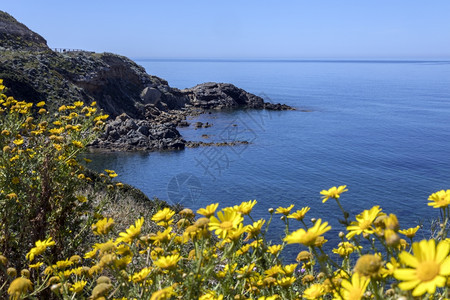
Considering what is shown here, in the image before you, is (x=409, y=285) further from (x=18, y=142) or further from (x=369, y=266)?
(x=18, y=142)

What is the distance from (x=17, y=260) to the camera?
406 centimetres

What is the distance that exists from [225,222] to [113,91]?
54.9 metres

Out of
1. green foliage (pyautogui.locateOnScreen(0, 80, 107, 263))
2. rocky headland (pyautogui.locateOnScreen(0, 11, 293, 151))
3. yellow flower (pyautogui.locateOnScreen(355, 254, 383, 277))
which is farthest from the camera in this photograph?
rocky headland (pyautogui.locateOnScreen(0, 11, 293, 151))

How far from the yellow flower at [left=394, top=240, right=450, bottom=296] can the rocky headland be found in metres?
33.5

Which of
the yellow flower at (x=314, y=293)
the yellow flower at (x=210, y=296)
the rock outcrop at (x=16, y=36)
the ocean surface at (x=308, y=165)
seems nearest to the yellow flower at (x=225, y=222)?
the yellow flower at (x=210, y=296)

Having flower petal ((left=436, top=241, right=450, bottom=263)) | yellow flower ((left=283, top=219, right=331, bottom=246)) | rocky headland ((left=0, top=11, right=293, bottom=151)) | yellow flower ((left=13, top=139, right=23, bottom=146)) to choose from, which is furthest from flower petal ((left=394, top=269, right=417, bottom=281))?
rocky headland ((left=0, top=11, right=293, bottom=151))

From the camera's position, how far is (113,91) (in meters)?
54.7

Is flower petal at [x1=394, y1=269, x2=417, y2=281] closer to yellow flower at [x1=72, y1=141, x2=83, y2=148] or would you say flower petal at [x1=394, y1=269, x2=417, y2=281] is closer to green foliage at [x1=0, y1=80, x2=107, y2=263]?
green foliage at [x1=0, y1=80, x2=107, y2=263]

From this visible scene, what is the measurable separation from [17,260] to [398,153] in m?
39.7

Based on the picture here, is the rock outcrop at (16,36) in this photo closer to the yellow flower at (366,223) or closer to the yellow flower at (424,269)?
the yellow flower at (366,223)

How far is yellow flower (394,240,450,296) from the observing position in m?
1.38

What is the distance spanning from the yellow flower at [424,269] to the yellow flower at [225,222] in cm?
92

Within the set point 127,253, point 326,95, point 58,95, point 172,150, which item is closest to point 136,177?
point 172,150

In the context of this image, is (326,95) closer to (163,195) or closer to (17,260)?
(163,195)
